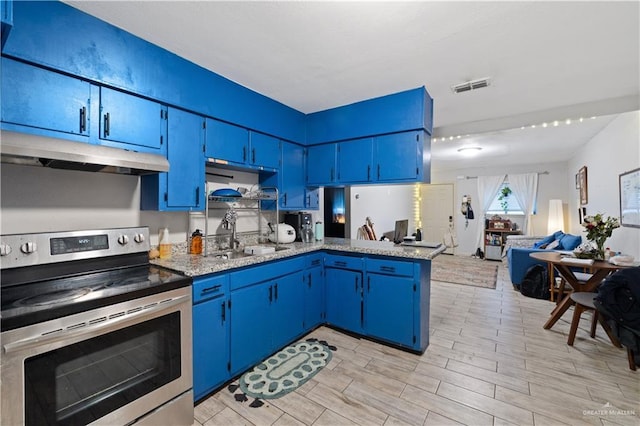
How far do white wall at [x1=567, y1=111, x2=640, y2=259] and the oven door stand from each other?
15.4 feet

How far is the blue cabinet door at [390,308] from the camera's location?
2473 millimetres

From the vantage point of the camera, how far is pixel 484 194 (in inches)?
294

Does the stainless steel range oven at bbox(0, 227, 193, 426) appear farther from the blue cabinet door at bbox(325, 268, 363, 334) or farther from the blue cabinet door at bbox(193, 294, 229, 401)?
the blue cabinet door at bbox(325, 268, 363, 334)

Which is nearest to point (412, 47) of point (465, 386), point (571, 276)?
point (465, 386)

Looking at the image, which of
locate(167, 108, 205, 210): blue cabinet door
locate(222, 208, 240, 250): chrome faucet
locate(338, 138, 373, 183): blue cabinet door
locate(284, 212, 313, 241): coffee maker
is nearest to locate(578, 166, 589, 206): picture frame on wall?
locate(338, 138, 373, 183): blue cabinet door

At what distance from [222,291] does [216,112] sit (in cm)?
150

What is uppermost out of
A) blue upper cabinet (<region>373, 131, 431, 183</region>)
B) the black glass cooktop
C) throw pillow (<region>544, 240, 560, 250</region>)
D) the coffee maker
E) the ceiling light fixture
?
the ceiling light fixture

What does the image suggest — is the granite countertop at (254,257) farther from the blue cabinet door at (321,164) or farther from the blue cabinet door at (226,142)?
the blue cabinet door at (226,142)

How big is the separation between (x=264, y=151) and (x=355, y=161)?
1017 millimetres

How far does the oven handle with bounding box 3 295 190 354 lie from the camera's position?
1.08 metres

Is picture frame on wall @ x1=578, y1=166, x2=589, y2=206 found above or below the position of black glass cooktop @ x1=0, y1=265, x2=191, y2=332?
above

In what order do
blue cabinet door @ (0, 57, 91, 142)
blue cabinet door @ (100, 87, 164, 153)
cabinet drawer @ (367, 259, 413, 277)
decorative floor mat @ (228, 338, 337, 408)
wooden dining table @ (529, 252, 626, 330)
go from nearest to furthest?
blue cabinet door @ (0, 57, 91, 142), blue cabinet door @ (100, 87, 164, 153), decorative floor mat @ (228, 338, 337, 408), cabinet drawer @ (367, 259, 413, 277), wooden dining table @ (529, 252, 626, 330)

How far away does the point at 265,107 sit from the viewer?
2816mm

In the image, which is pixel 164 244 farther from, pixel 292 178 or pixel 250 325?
pixel 292 178
